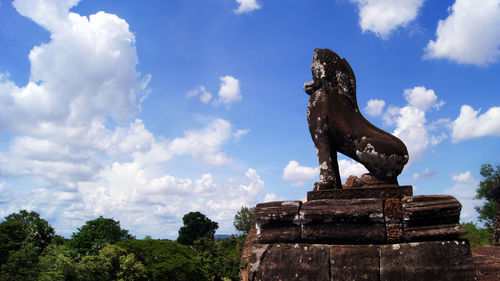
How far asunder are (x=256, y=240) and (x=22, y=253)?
70.9 feet

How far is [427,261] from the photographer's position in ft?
10.2

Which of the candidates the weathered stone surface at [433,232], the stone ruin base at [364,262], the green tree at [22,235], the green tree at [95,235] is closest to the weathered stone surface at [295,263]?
the stone ruin base at [364,262]

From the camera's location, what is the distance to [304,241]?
143 inches

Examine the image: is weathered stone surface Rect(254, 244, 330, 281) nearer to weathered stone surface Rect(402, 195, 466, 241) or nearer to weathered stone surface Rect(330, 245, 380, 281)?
weathered stone surface Rect(330, 245, 380, 281)

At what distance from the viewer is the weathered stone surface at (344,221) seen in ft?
11.1

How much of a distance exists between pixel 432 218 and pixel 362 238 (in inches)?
25.9

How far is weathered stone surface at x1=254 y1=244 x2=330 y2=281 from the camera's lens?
3.40 metres

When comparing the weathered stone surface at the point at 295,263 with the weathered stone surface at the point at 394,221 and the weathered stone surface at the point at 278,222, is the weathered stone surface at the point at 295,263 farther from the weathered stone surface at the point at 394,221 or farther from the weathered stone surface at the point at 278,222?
the weathered stone surface at the point at 394,221

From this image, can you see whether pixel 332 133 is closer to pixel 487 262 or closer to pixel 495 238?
pixel 487 262

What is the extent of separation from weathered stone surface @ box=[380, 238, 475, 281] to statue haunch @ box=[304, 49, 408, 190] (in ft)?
3.19

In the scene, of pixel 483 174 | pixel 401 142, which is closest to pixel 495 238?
pixel 401 142

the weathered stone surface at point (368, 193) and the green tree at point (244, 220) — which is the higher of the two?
the green tree at point (244, 220)

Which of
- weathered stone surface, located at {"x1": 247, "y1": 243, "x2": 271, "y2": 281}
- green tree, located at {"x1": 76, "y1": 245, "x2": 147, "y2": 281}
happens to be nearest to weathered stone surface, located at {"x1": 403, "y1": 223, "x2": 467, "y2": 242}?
weathered stone surface, located at {"x1": 247, "y1": 243, "x2": 271, "y2": 281}

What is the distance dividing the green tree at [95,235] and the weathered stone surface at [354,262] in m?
24.6
